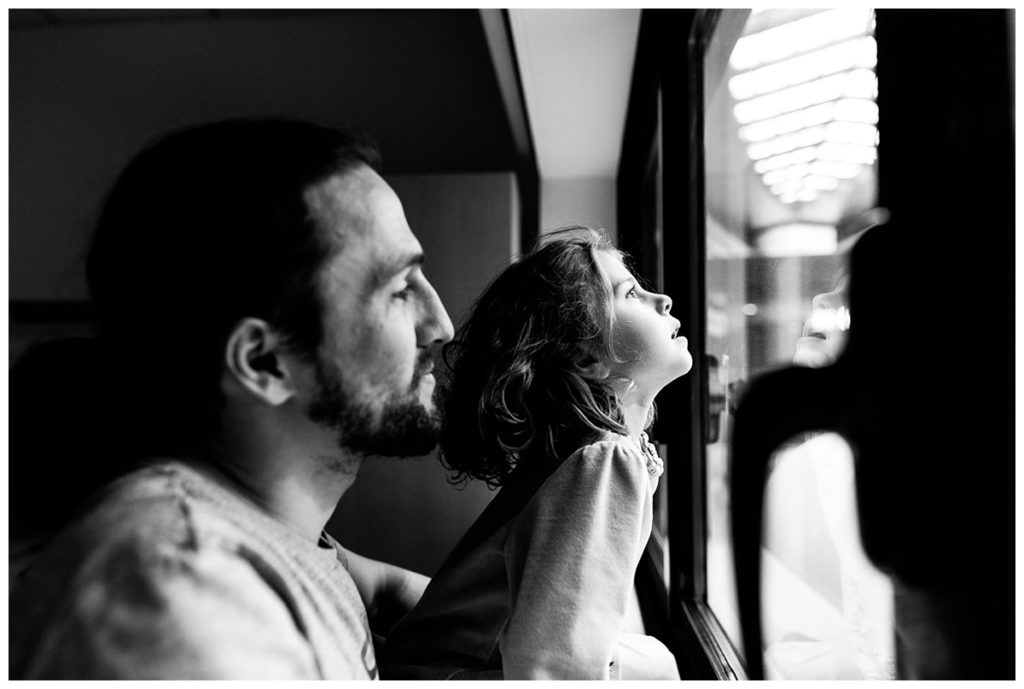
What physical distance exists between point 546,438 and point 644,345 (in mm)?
81

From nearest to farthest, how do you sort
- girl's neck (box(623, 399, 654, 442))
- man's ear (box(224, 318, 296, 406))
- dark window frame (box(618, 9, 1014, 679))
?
dark window frame (box(618, 9, 1014, 679))
man's ear (box(224, 318, 296, 406))
girl's neck (box(623, 399, 654, 442))

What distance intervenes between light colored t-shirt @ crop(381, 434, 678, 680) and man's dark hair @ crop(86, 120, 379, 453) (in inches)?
6.2

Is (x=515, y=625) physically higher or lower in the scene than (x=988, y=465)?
lower

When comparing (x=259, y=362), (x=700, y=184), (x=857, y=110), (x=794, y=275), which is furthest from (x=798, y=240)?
(x=259, y=362)

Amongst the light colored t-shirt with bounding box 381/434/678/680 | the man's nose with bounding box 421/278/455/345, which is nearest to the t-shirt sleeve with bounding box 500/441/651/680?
the light colored t-shirt with bounding box 381/434/678/680

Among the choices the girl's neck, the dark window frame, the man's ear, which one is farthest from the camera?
the girl's neck

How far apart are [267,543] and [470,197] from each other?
22.5 inches

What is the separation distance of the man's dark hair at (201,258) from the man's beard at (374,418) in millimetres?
22

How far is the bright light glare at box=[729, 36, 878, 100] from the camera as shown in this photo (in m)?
0.37

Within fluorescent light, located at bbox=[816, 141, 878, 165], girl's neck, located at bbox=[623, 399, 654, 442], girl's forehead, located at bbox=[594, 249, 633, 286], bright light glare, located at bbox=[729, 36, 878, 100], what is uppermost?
bright light glare, located at bbox=[729, 36, 878, 100]

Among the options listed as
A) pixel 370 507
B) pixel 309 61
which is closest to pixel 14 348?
pixel 370 507

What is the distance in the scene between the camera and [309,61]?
1.09 metres

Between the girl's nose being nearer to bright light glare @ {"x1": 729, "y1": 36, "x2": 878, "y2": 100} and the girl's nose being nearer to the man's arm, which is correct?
bright light glare @ {"x1": 729, "y1": 36, "x2": 878, "y2": 100}

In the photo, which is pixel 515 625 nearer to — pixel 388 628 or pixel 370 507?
pixel 388 628
